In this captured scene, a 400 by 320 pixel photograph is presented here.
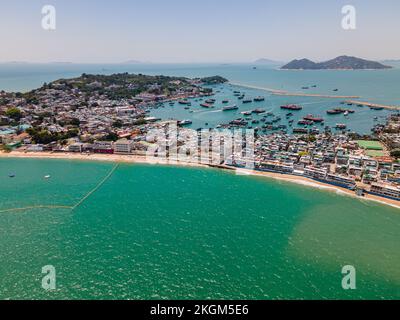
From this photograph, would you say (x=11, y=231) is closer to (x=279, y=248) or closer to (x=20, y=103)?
(x=279, y=248)

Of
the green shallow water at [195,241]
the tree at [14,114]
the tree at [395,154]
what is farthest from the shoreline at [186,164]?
the tree at [14,114]

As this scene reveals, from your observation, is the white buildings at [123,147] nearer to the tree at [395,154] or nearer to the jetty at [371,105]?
the tree at [395,154]

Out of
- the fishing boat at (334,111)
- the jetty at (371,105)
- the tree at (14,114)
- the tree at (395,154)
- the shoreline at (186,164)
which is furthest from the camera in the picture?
the jetty at (371,105)

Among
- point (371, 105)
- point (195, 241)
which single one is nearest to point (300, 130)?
point (371, 105)

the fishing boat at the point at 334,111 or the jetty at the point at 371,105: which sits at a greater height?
the jetty at the point at 371,105

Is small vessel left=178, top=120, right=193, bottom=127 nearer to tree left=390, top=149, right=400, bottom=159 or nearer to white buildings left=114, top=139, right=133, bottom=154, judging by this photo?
white buildings left=114, top=139, right=133, bottom=154

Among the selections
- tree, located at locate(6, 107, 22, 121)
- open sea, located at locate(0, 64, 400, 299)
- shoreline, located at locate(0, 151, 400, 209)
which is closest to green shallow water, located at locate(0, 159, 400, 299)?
open sea, located at locate(0, 64, 400, 299)

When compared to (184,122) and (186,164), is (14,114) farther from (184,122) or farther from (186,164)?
(186,164)
